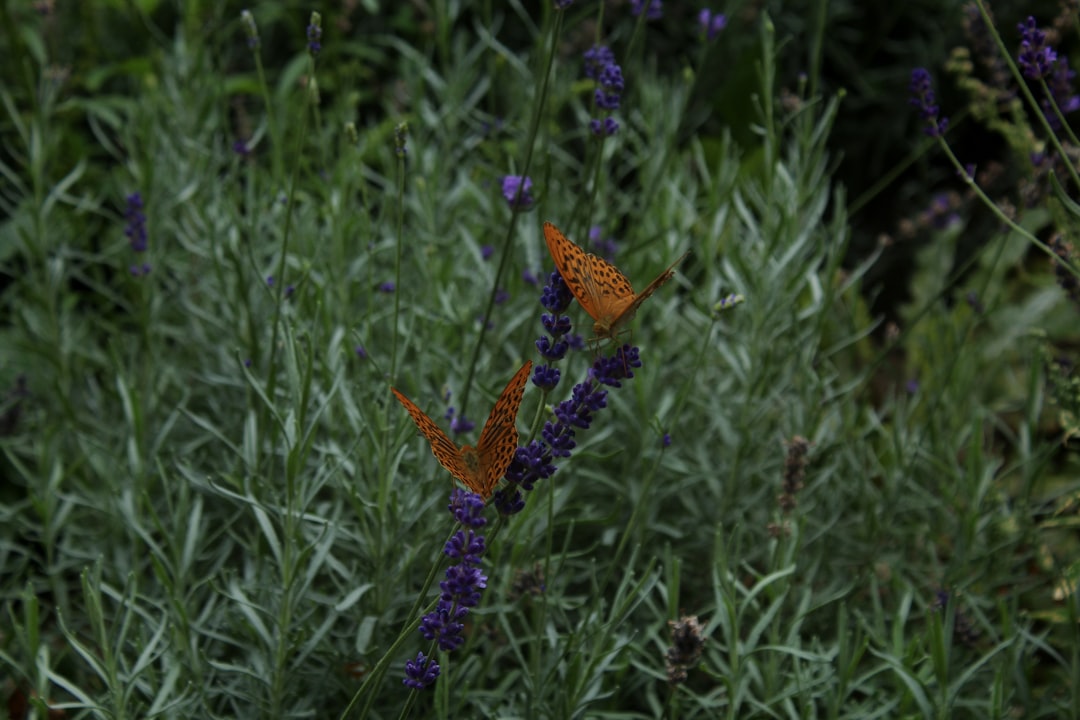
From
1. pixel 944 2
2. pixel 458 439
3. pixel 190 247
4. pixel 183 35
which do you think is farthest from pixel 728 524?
pixel 944 2

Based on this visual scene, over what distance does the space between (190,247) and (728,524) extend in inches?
53.1

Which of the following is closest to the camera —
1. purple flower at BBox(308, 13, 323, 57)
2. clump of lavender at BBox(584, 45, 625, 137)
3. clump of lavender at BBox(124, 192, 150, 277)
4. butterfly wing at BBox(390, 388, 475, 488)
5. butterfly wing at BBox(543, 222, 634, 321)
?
butterfly wing at BBox(390, 388, 475, 488)

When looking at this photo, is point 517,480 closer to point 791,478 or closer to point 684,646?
point 684,646

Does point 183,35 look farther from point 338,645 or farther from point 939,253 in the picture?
point 939,253

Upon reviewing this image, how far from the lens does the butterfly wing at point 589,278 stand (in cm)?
116

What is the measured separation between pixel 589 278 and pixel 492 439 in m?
0.24

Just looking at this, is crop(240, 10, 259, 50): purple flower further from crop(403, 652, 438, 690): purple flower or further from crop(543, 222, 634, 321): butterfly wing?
crop(403, 652, 438, 690): purple flower

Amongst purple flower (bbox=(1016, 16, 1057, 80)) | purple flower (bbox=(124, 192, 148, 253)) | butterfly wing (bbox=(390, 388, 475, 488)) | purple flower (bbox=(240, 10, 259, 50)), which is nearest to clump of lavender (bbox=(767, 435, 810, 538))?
purple flower (bbox=(1016, 16, 1057, 80))

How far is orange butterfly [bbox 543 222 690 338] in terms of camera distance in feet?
3.81

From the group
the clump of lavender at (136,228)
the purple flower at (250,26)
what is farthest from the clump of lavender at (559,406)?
the clump of lavender at (136,228)

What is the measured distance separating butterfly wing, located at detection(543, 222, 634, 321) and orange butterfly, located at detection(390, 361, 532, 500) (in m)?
0.15

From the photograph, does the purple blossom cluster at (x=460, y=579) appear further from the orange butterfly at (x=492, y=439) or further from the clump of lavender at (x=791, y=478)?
the clump of lavender at (x=791, y=478)

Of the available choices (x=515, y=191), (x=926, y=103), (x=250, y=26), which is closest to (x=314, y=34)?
(x=250, y=26)

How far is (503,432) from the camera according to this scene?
108 centimetres
